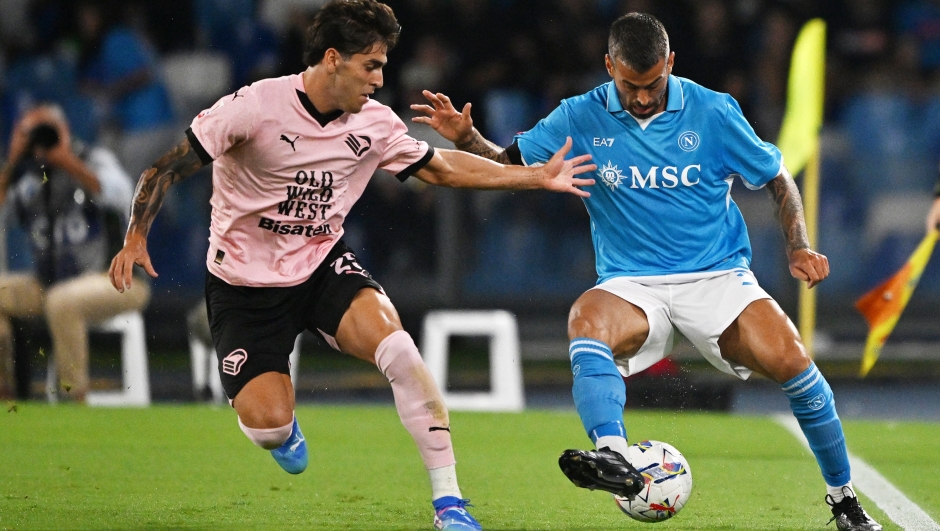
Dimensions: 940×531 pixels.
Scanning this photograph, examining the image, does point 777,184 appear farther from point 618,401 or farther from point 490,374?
point 490,374

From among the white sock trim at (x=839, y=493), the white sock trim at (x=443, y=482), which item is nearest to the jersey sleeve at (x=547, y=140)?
the white sock trim at (x=443, y=482)

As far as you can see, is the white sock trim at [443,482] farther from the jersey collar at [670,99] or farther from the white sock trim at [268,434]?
the jersey collar at [670,99]

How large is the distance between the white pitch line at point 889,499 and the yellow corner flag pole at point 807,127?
285 cm

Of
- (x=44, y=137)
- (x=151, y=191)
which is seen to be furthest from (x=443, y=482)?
(x=44, y=137)

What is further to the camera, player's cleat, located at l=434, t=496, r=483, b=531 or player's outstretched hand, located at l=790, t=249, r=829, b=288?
player's outstretched hand, located at l=790, t=249, r=829, b=288

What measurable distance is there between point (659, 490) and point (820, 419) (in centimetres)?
77

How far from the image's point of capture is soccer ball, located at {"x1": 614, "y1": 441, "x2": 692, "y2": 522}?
4.40m

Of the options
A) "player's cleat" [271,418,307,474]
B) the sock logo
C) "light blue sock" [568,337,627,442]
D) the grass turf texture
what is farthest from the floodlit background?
the sock logo

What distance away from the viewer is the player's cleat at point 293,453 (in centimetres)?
527

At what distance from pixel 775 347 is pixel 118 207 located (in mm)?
5717

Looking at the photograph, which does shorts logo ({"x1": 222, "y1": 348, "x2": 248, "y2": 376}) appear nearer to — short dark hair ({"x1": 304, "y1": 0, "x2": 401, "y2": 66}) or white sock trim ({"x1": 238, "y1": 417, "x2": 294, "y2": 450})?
white sock trim ({"x1": 238, "y1": 417, "x2": 294, "y2": 450})

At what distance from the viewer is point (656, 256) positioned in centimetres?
505

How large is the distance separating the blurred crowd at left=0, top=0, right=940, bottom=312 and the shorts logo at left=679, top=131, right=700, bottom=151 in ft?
11.2

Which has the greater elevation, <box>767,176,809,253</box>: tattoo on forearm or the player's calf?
<box>767,176,809,253</box>: tattoo on forearm
